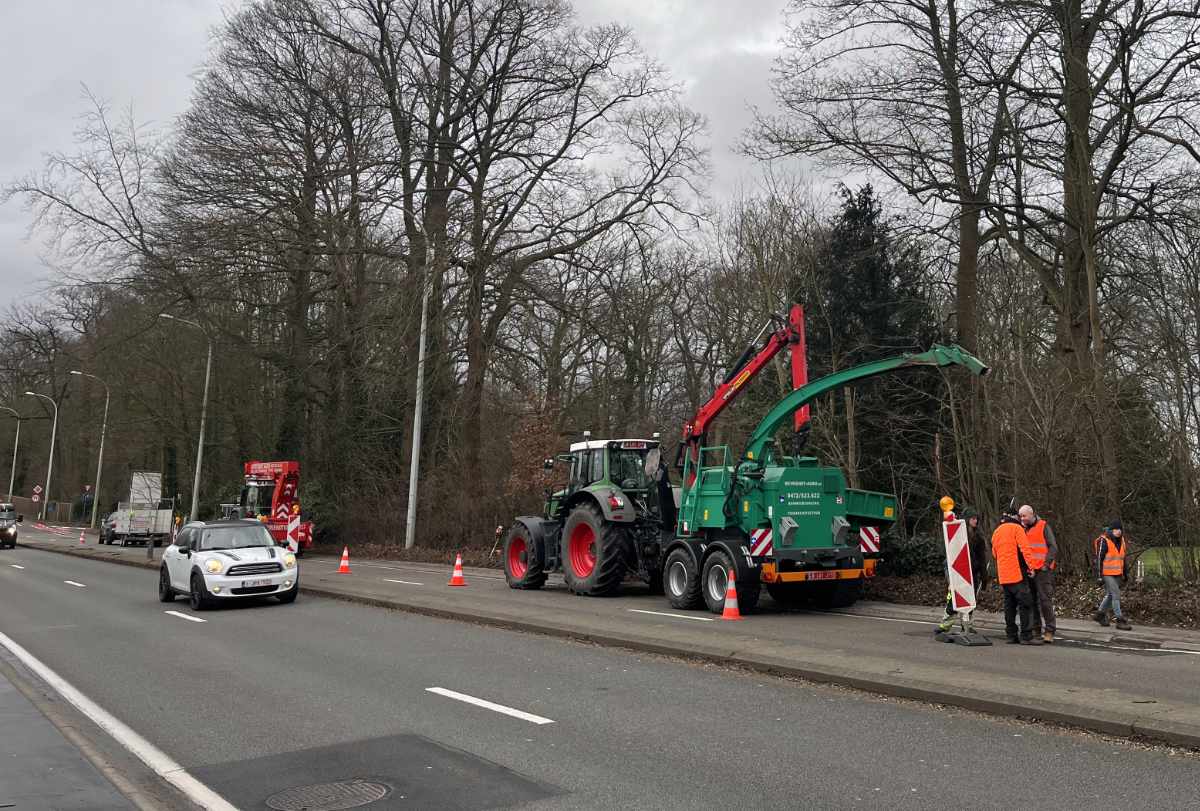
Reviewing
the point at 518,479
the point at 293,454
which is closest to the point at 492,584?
the point at 518,479

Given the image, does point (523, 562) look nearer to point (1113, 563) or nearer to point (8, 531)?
point (1113, 563)

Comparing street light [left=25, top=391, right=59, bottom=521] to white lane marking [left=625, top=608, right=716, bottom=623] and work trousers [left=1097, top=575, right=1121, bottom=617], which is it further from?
work trousers [left=1097, top=575, right=1121, bottom=617]

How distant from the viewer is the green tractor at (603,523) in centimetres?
1748

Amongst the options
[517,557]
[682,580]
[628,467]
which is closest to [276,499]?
[517,557]

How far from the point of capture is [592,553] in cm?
1845

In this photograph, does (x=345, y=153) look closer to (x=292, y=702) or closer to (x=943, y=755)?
(x=292, y=702)

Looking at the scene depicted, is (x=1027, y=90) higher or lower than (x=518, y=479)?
higher

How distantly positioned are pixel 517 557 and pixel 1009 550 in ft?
35.9

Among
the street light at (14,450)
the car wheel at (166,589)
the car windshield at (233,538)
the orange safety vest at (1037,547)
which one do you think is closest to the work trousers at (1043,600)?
the orange safety vest at (1037,547)

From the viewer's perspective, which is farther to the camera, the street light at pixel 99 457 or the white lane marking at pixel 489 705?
the street light at pixel 99 457

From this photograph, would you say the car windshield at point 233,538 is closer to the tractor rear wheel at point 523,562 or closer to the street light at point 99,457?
the tractor rear wheel at point 523,562

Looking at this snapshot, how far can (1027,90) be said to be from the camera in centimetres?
1875

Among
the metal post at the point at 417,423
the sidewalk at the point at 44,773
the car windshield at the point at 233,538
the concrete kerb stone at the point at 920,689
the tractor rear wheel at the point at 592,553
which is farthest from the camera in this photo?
the metal post at the point at 417,423

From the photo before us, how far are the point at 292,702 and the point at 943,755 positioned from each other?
18.0 ft
